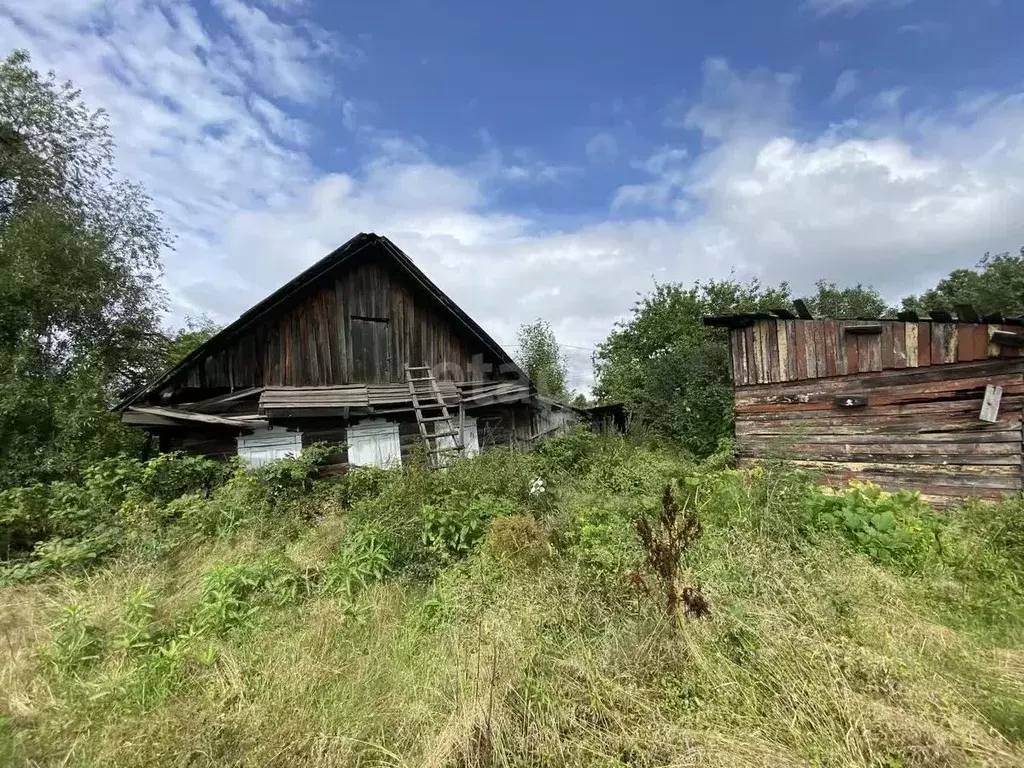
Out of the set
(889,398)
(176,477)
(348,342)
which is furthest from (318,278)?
(889,398)

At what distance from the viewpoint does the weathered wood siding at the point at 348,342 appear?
9648 millimetres

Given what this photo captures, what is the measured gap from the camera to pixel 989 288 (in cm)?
2562

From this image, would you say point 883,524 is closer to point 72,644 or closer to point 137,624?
point 137,624

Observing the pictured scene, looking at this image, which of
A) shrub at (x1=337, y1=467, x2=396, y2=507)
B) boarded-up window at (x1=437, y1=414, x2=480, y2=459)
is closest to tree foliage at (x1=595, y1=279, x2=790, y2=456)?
boarded-up window at (x1=437, y1=414, x2=480, y2=459)

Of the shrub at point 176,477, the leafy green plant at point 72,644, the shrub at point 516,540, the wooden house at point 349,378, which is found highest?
the wooden house at point 349,378

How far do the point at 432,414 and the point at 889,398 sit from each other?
31.9ft

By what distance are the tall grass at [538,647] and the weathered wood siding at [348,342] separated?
15.5 ft

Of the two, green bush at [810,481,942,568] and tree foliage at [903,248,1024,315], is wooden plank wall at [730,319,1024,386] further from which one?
tree foliage at [903,248,1024,315]

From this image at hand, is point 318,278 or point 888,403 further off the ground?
point 318,278

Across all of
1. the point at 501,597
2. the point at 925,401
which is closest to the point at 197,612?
the point at 501,597

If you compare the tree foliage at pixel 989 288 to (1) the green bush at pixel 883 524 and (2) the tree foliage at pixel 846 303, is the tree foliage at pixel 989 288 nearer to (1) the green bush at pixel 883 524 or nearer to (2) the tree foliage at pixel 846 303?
(2) the tree foliage at pixel 846 303

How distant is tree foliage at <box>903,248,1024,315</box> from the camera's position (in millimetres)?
→ 24484

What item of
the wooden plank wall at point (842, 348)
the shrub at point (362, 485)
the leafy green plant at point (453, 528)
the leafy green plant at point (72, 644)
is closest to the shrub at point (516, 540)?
the leafy green plant at point (453, 528)

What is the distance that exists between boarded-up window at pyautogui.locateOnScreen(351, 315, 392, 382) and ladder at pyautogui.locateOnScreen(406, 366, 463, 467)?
65 cm
